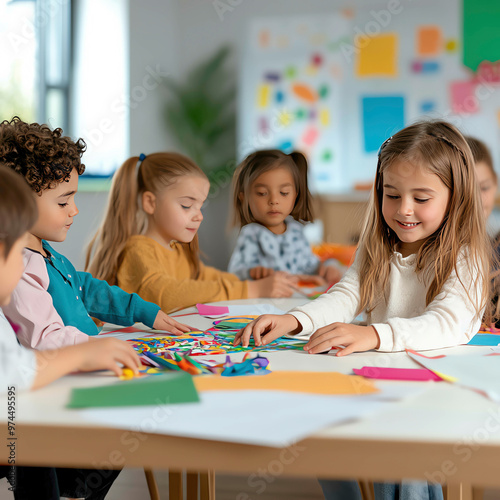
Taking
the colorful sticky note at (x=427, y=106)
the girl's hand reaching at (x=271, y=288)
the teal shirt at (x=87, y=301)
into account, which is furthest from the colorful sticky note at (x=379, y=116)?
the teal shirt at (x=87, y=301)

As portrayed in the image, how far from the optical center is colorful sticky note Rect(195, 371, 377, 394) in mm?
650

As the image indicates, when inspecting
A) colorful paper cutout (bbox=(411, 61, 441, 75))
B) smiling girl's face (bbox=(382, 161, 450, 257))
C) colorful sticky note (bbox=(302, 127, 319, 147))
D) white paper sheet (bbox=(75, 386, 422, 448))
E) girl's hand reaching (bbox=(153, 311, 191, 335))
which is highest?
colorful paper cutout (bbox=(411, 61, 441, 75))

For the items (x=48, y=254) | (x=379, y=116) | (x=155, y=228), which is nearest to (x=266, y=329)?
(x=48, y=254)

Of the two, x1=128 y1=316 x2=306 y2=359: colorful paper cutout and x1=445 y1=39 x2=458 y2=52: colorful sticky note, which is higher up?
x1=445 y1=39 x2=458 y2=52: colorful sticky note

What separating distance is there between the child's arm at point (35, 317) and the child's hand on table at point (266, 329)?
0.76 ft

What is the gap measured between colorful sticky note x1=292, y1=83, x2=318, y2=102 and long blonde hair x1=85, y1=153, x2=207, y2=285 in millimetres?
3754

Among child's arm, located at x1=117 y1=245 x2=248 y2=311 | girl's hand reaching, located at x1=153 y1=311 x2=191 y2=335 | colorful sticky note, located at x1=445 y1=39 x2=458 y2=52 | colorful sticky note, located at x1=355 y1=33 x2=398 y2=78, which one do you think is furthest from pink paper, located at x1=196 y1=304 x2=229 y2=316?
colorful sticky note, located at x1=445 y1=39 x2=458 y2=52

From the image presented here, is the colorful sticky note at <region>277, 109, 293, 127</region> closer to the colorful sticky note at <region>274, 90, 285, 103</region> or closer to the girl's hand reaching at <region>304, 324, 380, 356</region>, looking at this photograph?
the colorful sticky note at <region>274, 90, 285, 103</region>

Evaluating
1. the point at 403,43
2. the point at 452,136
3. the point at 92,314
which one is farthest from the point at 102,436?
the point at 403,43

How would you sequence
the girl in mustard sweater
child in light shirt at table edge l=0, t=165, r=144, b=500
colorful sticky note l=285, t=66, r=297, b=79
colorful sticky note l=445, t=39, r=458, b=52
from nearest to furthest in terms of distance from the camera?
child in light shirt at table edge l=0, t=165, r=144, b=500 → the girl in mustard sweater → colorful sticky note l=445, t=39, r=458, b=52 → colorful sticky note l=285, t=66, r=297, b=79

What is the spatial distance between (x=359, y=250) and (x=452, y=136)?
0.85ft

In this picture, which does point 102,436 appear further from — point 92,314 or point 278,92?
point 278,92

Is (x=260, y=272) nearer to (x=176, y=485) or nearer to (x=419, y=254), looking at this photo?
(x=176, y=485)

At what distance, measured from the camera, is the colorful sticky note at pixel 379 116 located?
16.1ft
